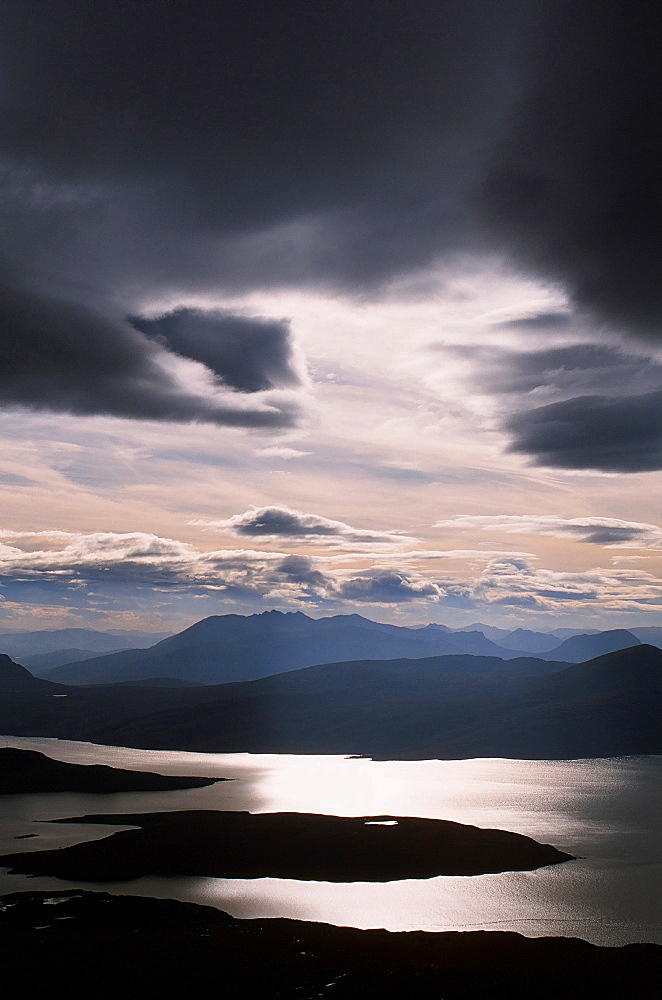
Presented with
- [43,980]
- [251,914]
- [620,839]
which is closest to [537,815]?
[620,839]

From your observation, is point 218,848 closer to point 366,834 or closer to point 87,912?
point 366,834

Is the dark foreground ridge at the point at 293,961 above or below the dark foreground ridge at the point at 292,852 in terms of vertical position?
above

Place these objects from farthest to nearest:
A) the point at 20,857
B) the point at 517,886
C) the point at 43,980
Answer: the point at 20,857 < the point at 517,886 < the point at 43,980

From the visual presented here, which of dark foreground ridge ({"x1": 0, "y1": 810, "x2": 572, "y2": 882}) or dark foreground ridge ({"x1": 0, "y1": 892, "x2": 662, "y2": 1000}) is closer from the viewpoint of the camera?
dark foreground ridge ({"x1": 0, "y1": 892, "x2": 662, "y2": 1000})

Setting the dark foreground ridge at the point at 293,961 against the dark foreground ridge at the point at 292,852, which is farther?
the dark foreground ridge at the point at 292,852

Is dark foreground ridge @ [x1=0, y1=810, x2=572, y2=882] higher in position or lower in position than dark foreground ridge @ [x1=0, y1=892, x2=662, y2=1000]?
lower

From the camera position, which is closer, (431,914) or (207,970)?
(207,970)
